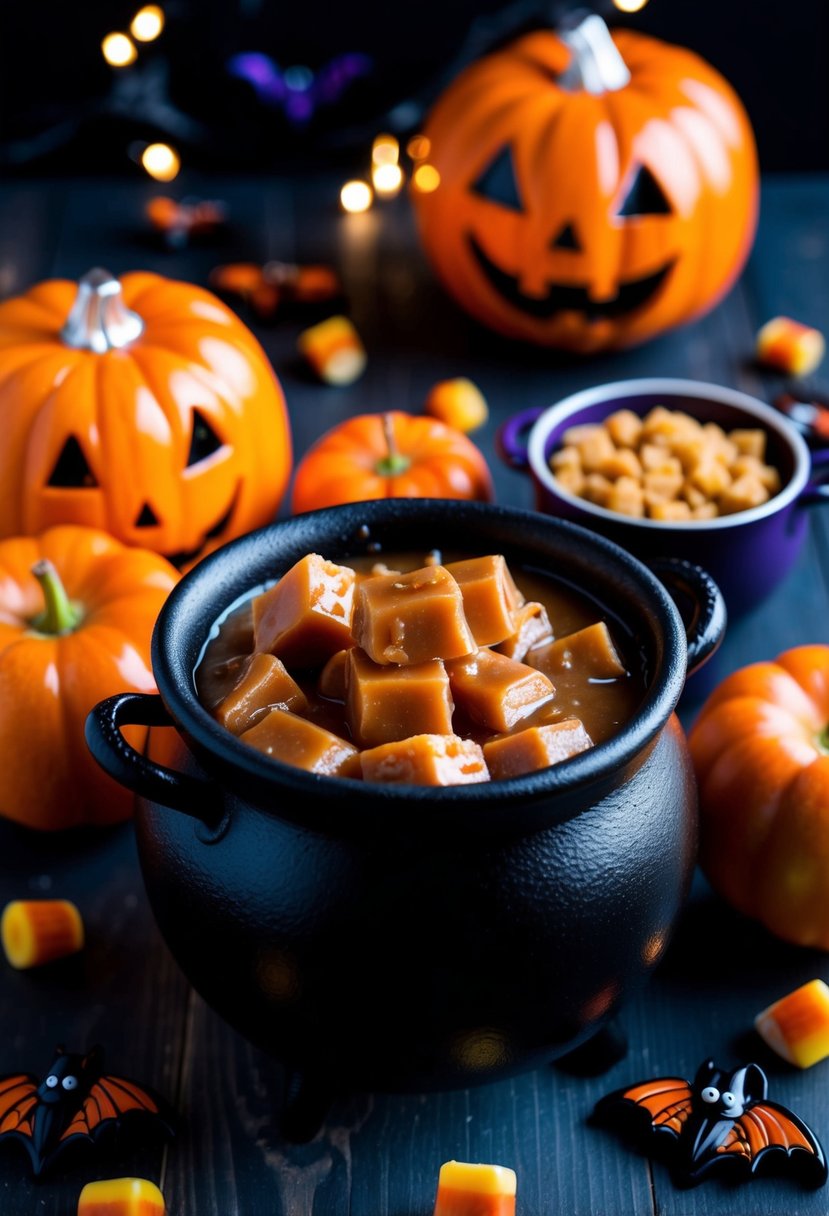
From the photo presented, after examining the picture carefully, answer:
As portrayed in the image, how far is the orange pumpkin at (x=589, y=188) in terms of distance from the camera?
2811 mm

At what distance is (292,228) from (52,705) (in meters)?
1.94

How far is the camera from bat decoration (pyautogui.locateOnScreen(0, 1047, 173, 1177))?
1.61 metres

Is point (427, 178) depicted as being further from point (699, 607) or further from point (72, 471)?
point (699, 607)

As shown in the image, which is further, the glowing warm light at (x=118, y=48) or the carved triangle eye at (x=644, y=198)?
the glowing warm light at (x=118, y=48)

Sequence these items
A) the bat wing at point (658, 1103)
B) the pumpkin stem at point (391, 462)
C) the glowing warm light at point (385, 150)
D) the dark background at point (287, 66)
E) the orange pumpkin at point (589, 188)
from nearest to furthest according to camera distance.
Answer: the bat wing at point (658, 1103) → the pumpkin stem at point (391, 462) → the orange pumpkin at point (589, 188) → the dark background at point (287, 66) → the glowing warm light at point (385, 150)

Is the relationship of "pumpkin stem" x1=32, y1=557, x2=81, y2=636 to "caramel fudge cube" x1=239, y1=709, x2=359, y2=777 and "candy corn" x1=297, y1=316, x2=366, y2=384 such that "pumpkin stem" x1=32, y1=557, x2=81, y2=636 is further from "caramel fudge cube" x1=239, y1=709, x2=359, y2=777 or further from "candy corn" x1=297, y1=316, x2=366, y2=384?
"candy corn" x1=297, y1=316, x2=366, y2=384

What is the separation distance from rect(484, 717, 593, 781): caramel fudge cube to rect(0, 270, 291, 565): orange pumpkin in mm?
1065

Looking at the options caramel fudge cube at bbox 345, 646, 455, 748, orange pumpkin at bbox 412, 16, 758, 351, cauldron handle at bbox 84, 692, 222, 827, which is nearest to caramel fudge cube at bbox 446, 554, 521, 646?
caramel fudge cube at bbox 345, 646, 455, 748

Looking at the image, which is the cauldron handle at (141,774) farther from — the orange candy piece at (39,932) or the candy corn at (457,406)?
the candy corn at (457,406)

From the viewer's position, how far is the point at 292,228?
11.6 feet

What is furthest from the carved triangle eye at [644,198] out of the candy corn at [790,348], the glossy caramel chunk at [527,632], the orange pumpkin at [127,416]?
the glossy caramel chunk at [527,632]

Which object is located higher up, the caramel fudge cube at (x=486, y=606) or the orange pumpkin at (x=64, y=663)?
the caramel fudge cube at (x=486, y=606)

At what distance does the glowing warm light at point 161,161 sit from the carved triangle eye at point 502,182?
1.00 metres

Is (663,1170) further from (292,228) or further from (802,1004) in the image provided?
(292,228)
